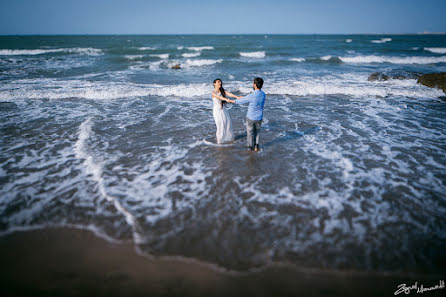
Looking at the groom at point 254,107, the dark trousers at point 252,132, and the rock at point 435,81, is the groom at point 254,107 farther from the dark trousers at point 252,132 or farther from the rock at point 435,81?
the rock at point 435,81

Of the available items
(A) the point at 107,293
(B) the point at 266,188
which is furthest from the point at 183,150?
(A) the point at 107,293

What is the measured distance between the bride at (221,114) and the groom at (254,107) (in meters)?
0.49

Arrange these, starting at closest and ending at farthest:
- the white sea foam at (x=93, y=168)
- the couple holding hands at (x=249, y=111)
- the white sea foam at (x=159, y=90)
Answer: the white sea foam at (x=93, y=168) < the couple holding hands at (x=249, y=111) < the white sea foam at (x=159, y=90)

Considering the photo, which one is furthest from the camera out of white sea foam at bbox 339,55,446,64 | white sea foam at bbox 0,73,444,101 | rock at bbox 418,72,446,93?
white sea foam at bbox 339,55,446,64

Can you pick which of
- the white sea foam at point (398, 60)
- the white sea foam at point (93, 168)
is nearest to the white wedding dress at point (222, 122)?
the white sea foam at point (93, 168)

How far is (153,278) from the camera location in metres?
2.67

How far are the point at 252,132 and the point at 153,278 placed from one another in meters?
3.82

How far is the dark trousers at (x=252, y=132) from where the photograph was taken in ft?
17.4

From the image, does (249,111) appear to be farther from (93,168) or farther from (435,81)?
(435,81)

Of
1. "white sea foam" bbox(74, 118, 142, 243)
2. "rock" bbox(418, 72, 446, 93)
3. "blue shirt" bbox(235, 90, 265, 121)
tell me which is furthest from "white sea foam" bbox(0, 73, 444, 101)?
"blue shirt" bbox(235, 90, 265, 121)

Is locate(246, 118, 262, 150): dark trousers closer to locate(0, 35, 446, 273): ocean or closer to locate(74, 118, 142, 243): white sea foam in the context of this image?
locate(0, 35, 446, 273): ocean

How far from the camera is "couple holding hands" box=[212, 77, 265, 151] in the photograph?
4961 millimetres

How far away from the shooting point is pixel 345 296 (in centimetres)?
251

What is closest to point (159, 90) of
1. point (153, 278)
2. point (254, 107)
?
point (254, 107)
